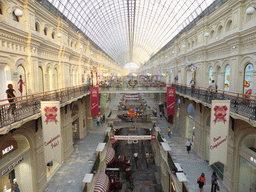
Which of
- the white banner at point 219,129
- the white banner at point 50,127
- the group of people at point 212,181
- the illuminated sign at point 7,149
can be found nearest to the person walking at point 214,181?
the group of people at point 212,181

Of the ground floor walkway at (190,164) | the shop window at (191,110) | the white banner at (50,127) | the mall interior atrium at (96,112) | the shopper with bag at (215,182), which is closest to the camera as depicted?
the mall interior atrium at (96,112)

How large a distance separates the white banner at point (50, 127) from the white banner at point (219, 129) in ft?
27.8

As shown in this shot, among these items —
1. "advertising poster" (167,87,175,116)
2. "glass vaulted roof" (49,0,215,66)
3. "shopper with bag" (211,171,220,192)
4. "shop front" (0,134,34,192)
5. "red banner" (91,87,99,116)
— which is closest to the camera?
"shop front" (0,134,34,192)

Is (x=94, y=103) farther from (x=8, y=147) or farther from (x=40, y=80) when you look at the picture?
(x=8, y=147)

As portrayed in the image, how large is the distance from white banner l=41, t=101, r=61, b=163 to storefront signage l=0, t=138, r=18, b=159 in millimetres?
1772

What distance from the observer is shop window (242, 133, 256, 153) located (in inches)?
369

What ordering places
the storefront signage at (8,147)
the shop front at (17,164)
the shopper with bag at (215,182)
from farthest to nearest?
the shopper with bag at (215,182) < the shop front at (17,164) < the storefront signage at (8,147)

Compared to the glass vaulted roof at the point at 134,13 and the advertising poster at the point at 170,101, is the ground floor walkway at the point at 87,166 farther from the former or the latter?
the glass vaulted roof at the point at 134,13

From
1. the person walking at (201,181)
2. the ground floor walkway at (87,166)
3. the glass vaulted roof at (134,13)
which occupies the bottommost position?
the ground floor walkway at (87,166)

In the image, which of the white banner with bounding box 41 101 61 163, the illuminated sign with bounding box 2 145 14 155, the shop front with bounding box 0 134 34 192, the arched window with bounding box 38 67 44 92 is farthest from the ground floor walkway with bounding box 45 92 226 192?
the arched window with bounding box 38 67 44 92

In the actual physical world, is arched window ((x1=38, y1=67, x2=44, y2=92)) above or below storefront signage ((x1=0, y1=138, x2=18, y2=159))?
above

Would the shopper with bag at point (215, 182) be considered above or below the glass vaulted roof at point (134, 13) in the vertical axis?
below

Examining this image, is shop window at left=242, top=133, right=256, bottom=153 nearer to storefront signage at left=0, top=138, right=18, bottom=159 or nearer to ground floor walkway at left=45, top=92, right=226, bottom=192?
ground floor walkway at left=45, top=92, right=226, bottom=192

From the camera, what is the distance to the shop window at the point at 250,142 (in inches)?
369
